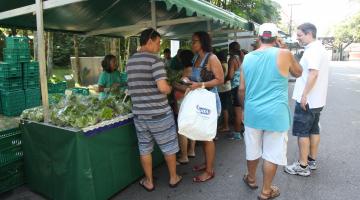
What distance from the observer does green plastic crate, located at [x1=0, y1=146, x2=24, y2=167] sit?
349 cm

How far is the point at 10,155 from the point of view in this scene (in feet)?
11.8

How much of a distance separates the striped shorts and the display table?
0.71 ft

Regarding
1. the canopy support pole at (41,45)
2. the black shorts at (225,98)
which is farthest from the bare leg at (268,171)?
the black shorts at (225,98)

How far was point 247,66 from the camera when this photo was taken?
3133mm

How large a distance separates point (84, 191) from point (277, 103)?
2.14 meters

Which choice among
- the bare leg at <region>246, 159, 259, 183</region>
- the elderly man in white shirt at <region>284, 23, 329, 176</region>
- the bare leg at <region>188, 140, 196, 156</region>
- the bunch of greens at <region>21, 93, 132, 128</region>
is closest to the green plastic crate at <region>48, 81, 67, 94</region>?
the bunch of greens at <region>21, 93, 132, 128</region>

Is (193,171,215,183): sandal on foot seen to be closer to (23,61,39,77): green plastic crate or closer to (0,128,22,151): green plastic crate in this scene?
(0,128,22,151): green plastic crate

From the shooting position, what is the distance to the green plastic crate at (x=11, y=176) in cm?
355

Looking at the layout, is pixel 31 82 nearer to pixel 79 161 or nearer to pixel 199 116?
pixel 79 161

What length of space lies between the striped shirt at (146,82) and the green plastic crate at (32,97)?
17.7 ft

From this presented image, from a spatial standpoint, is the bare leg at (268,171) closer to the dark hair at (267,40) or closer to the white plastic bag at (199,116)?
the white plastic bag at (199,116)

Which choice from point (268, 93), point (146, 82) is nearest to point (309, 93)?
point (268, 93)

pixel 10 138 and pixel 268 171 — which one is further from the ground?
pixel 10 138

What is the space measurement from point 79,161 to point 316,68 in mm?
2840
